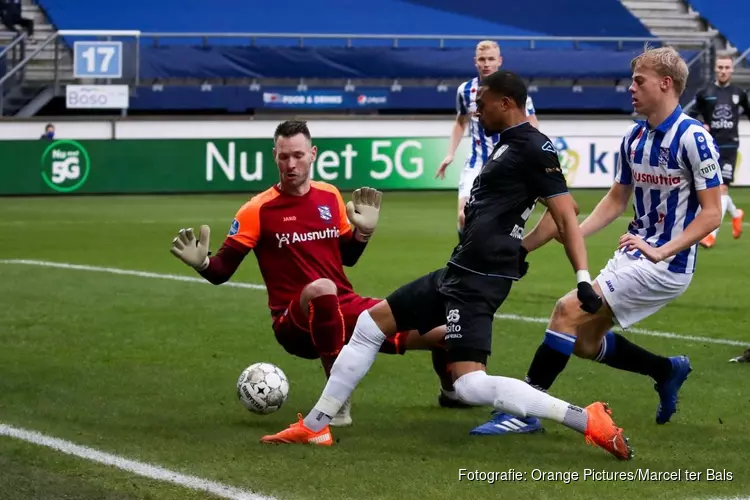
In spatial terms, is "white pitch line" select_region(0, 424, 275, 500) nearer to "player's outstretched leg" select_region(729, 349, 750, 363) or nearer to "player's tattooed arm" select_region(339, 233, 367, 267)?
"player's tattooed arm" select_region(339, 233, 367, 267)

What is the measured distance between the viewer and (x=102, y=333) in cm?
890

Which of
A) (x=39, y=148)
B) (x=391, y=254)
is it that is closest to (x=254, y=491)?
(x=391, y=254)

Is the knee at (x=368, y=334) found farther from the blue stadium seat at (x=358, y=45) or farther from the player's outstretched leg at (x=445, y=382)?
the blue stadium seat at (x=358, y=45)

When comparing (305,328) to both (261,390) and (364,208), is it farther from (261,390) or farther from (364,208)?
(364,208)

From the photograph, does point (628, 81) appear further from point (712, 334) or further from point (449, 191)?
point (712, 334)

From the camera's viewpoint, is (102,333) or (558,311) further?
(102,333)

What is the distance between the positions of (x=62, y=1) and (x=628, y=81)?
1317 centimetres

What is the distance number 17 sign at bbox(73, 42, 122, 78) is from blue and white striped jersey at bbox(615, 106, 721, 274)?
72.5 ft

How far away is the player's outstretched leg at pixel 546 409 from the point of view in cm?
527

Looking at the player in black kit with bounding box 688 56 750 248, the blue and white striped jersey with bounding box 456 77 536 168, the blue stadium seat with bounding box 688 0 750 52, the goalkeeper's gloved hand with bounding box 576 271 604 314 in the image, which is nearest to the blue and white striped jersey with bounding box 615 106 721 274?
the goalkeeper's gloved hand with bounding box 576 271 604 314

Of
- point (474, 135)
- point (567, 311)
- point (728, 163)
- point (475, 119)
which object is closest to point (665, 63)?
point (567, 311)

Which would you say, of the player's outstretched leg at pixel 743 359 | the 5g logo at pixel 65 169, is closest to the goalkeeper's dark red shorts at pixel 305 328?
the player's outstretched leg at pixel 743 359

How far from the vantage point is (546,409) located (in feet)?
17.3

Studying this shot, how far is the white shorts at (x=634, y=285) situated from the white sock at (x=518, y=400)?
Result: 77cm
